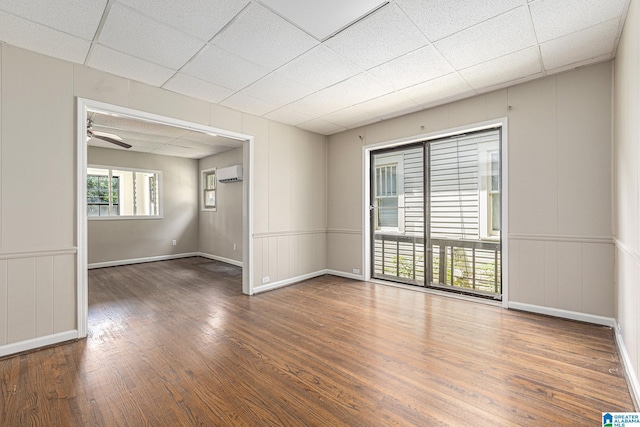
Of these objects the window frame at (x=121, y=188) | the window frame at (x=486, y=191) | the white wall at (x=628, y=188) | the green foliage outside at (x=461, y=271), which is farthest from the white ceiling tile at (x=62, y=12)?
the window frame at (x=121, y=188)

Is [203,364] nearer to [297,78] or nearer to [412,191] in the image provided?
[297,78]

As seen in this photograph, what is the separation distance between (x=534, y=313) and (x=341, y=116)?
11.6 feet

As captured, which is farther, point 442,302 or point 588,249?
point 442,302

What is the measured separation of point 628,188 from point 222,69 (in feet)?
11.6

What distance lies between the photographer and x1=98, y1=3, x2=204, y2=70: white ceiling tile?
84.7 inches

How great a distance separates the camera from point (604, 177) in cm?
287

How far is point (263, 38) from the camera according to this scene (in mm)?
2402

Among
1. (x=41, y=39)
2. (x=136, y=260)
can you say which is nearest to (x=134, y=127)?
(x=41, y=39)

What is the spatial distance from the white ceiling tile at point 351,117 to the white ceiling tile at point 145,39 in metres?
2.20

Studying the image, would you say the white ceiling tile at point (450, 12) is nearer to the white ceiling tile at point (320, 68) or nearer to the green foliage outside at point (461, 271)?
the white ceiling tile at point (320, 68)

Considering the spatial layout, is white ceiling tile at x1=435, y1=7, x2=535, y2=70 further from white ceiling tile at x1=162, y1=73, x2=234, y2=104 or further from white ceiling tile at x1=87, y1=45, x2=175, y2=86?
white ceiling tile at x1=87, y1=45, x2=175, y2=86

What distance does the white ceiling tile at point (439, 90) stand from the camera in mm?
3240

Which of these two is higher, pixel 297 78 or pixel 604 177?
pixel 297 78

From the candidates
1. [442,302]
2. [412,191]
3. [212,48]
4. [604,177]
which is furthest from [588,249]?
[212,48]
